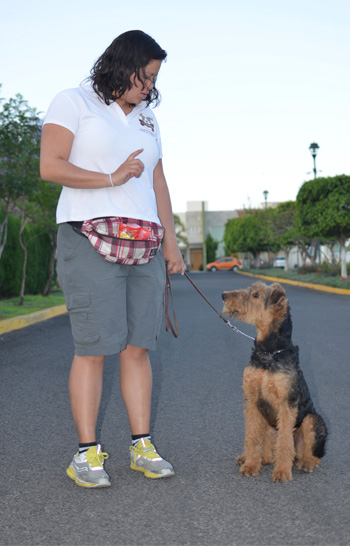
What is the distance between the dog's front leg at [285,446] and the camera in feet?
11.1

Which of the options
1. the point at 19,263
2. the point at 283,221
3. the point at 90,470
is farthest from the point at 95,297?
the point at 283,221

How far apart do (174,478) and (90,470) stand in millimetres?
484

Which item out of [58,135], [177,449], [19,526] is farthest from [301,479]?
[58,135]

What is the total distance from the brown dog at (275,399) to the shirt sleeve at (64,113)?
4.29 ft

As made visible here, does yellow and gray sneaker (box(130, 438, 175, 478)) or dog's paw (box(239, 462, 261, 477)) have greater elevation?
yellow and gray sneaker (box(130, 438, 175, 478))

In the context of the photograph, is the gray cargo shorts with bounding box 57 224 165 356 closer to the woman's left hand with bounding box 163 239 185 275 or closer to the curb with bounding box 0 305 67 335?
the woman's left hand with bounding box 163 239 185 275

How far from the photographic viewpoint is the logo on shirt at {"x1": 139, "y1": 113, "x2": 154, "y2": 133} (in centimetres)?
350

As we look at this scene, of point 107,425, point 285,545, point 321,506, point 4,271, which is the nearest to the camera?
point 285,545

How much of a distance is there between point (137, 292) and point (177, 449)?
118 cm

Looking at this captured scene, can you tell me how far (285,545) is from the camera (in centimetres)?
256

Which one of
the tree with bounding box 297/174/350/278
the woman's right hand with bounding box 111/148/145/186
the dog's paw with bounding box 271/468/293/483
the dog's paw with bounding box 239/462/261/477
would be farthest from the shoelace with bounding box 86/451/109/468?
the tree with bounding box 297/174/350/278

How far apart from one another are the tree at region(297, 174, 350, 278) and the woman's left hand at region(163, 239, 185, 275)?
22.3 meters

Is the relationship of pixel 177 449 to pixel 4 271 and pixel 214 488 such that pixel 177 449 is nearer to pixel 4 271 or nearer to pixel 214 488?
pixel 214 488

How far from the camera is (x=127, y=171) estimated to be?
318 centimetres
